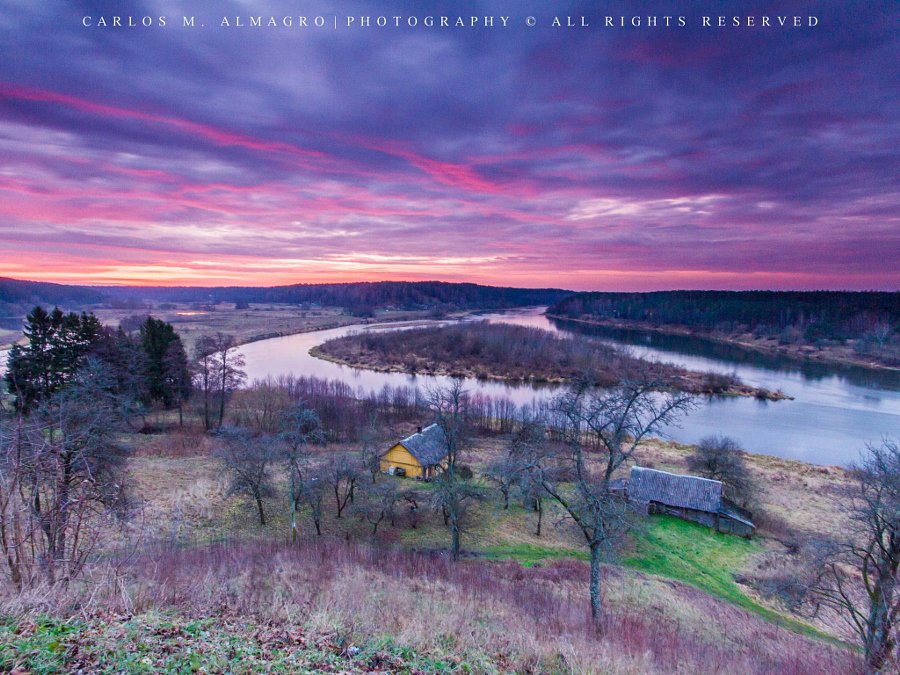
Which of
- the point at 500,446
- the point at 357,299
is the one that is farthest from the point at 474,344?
the point at 357,299

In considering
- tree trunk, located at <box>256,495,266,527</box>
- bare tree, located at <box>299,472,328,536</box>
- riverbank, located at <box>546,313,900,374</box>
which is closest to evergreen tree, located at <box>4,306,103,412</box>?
tree trunk, located at <box>256,495,266,527</box>

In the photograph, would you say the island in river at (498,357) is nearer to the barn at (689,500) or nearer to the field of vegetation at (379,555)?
the field of vegetation at (379,555)

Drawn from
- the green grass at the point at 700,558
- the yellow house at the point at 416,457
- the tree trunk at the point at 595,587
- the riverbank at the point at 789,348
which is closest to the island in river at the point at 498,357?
the riverbank at the point at 789,348

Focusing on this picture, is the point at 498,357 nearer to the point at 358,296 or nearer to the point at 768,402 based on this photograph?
the point at 768,402

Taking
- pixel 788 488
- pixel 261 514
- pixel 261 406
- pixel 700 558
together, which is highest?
pixel 261 514

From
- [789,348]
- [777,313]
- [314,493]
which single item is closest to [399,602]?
[314,493]

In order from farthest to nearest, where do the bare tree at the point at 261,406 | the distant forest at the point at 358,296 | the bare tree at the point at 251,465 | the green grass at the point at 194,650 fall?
the distant forest at the point at 358,296, the bare tree at the point at 261,406, the bare tree at the point at 251,465, the green grass at the point at 194,650
